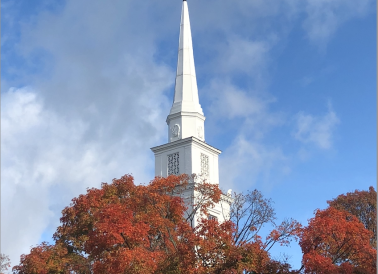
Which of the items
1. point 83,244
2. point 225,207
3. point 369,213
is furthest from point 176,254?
point 369,213

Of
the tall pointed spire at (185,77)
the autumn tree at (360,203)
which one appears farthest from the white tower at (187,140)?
the autumn tree at (360,203)

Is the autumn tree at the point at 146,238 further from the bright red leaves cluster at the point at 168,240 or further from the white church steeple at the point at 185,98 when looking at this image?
the white church steeple at the point at 185,98

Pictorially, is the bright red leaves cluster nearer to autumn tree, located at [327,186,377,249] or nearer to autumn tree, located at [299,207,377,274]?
autumn tree, located at [299,207,377,274]

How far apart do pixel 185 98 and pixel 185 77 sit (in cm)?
205

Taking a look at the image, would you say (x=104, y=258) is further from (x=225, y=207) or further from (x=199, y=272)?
(x=225, y=207)

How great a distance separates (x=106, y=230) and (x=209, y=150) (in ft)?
61.2

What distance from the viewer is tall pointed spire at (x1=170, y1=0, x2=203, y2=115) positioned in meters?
47.7

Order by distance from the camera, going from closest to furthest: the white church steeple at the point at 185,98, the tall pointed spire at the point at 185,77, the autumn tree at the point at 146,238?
the autumn tree at the point at 146,238 → the white church steeple at the point at 185,98 → the tall pointed spire at the point at 185,77

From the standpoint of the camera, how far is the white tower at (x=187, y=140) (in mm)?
44844

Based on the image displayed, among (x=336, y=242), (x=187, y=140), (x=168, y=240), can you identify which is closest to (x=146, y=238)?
(x=168, y=240)

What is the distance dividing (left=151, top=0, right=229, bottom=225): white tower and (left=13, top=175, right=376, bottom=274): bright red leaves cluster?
8817 mm

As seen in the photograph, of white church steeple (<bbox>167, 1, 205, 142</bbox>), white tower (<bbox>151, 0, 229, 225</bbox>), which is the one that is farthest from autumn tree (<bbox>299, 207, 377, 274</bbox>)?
white church steeple (<bbox>167, 1, 205, 142</bbox>)

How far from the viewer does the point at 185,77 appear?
49062mm

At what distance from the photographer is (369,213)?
45188mm
